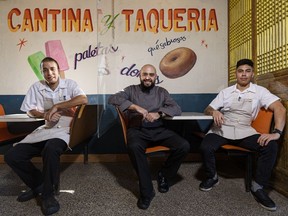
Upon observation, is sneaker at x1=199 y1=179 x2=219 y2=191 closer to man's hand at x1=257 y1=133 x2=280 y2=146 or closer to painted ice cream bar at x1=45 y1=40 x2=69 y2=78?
man's hand at x1=257 y1=133 x2=280 y2=146

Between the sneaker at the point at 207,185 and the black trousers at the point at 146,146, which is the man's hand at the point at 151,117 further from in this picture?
the sneaker at the point at 207,185

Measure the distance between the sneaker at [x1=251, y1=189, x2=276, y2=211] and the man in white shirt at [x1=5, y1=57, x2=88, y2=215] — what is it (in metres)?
1.69

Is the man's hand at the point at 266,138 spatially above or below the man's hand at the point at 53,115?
below

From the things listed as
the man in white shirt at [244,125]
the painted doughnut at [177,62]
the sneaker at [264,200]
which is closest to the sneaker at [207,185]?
the man in white shirt at [244,125]

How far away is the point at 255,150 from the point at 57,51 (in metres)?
2.93

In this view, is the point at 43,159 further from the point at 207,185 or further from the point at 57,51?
the point at 57,51

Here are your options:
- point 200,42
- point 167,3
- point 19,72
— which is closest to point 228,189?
point 200,42

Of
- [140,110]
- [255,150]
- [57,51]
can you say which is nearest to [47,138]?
[140,110]

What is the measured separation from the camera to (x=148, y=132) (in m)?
2.59

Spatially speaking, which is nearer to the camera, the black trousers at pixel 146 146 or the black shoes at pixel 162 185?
the black trousers at pixel 146 146

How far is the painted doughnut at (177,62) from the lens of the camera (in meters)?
3.72

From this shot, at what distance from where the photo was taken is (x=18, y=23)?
3668mm

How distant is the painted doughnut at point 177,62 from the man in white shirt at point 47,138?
1573 mm

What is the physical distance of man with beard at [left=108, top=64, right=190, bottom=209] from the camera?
2.21 m
